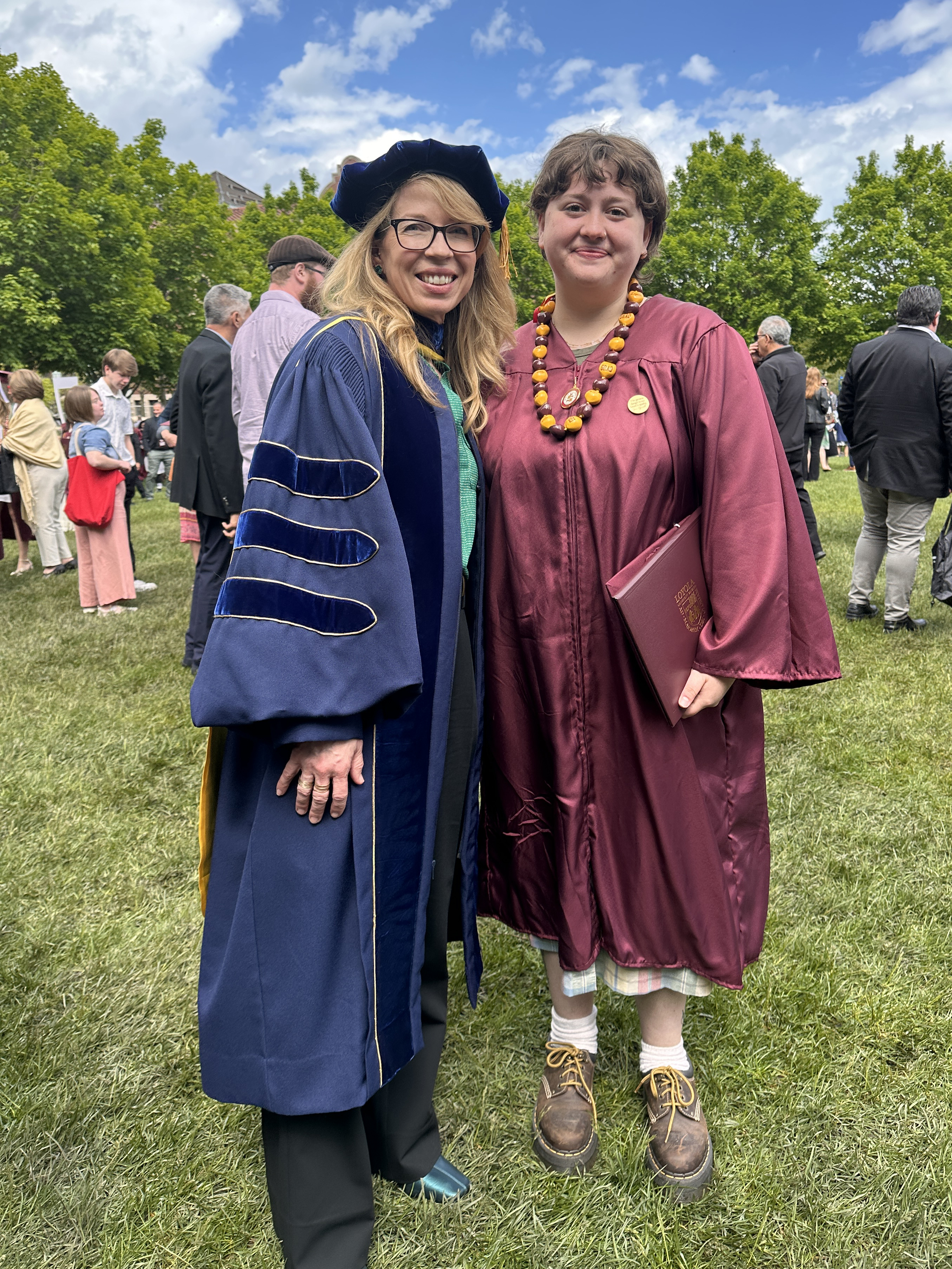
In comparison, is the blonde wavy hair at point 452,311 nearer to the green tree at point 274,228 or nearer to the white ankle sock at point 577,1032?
the white ankle sock at point 577,1032

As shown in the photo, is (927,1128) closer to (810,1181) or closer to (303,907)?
(810,1181)

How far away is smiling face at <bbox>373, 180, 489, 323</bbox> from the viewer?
1.70m

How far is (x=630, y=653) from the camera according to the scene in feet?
6.00

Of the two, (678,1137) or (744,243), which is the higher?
(744,243)

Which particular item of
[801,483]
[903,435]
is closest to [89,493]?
[801,483]

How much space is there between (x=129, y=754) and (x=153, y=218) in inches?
1023

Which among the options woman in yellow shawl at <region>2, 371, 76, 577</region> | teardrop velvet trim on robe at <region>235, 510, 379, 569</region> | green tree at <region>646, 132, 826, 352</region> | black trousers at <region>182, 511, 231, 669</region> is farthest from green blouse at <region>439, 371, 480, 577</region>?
green tree at <region>646, 132, 826, 352</region>

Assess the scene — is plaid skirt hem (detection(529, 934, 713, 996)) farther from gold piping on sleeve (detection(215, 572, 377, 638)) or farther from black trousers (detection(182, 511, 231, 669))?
black trousers (detection(182, 511, 231, 669))

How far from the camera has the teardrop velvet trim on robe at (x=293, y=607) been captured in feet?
4.88

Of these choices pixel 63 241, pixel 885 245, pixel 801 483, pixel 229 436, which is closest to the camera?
pixel 229 436

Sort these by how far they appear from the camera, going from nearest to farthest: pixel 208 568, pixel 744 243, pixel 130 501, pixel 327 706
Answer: pixel 327 706
pixel 208 568
pixel 130 501
pixel 744 243

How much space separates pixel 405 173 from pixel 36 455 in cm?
812

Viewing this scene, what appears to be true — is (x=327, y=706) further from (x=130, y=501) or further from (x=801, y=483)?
(x=130, y=501)

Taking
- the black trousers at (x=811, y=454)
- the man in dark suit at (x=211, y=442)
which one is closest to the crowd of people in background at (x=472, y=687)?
the man in dark suit at (x=211, y=442)
